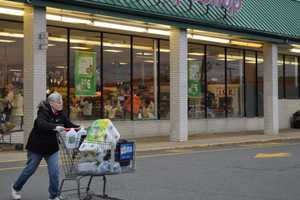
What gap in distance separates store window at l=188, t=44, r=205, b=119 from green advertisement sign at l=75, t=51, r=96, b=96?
5683 mm

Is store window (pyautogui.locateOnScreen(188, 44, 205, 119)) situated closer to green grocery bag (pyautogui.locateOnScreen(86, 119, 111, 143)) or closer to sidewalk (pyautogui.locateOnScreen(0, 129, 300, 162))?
sidewalk (pyautogui.locateOnScreen(0, 129, 300, 162))

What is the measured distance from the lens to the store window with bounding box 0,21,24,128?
2023 centimetres

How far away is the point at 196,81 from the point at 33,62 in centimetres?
1153

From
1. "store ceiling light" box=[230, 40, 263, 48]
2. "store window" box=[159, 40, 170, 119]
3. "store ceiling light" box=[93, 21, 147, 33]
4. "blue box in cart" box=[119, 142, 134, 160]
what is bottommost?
"blue box in cart" box=[119, 142, 134, 160]

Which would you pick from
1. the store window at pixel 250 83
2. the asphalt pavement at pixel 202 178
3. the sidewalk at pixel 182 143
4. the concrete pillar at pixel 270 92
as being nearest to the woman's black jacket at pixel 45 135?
the asphalt pavement at pixel 202 178

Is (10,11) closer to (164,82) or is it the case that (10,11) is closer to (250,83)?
(164,82)

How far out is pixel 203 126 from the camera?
89.6 ft

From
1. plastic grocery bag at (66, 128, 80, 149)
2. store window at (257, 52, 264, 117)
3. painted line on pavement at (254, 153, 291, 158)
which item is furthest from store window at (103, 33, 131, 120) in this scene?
plastic grocery bag at (66, 128, 80, 149)

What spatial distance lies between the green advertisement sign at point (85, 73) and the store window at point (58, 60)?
1.75ft

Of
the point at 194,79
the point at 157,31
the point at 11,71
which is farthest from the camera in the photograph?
the point at 194,79

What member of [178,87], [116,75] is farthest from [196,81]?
[178,87]

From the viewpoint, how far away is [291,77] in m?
34.2

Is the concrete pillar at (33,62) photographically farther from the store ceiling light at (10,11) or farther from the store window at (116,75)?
the store window at (116,75)

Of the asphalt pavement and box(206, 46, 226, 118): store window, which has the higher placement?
box(206, 46, 226, 118): store window
